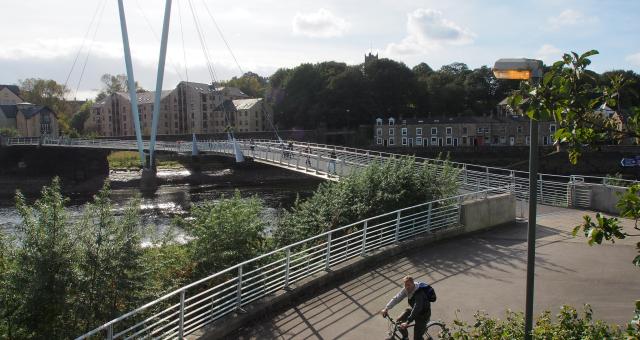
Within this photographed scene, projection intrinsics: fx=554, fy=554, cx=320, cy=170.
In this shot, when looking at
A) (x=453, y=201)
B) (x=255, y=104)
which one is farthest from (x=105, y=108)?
(x=453, y=201)

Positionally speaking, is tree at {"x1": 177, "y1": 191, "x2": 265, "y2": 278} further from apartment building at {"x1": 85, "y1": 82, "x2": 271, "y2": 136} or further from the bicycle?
apartment building at {"x1": 85, "y1": 82, "x2": 271, "y2": 136}

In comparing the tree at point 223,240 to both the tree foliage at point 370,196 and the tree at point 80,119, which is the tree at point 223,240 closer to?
the tree foliage at point 370,196

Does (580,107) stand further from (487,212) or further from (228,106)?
(228,106)

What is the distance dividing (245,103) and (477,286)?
320ft

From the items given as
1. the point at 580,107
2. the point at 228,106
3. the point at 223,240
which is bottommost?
the point at 223,240

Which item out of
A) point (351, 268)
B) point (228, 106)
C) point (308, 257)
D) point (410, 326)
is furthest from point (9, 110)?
point (410, 326)

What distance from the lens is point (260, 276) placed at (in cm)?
1011

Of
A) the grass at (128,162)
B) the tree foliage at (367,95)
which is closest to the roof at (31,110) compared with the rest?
the grass at (128,162)

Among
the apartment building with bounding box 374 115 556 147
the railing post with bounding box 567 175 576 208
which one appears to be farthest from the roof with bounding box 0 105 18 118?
the railing post with bounding box 567 175 576 208

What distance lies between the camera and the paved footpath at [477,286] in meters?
8.38

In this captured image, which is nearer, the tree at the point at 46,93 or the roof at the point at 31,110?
the roof at the point at 31,110

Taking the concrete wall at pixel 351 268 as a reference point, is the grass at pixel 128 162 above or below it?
below

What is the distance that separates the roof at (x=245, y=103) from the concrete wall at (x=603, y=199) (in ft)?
286

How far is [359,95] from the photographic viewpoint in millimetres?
92812
